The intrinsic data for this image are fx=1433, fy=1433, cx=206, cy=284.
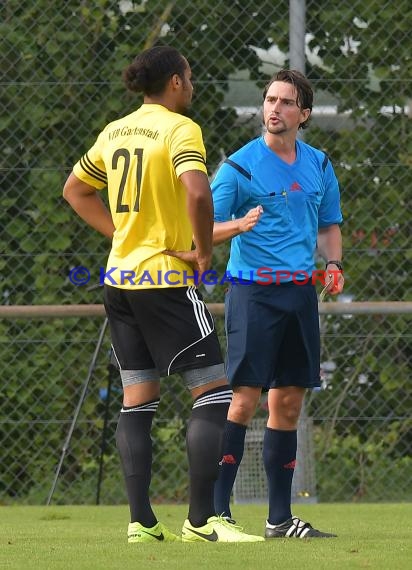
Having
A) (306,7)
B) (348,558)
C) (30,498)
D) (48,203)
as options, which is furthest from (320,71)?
(348,558)

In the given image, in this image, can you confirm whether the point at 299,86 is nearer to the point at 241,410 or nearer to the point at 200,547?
the point at 241,410

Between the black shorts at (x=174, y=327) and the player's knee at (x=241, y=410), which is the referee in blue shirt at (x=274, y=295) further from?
the black shorts at (x=174, y=327)

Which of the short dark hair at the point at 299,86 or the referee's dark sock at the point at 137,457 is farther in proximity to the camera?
the short dark hair at the point at 299,86

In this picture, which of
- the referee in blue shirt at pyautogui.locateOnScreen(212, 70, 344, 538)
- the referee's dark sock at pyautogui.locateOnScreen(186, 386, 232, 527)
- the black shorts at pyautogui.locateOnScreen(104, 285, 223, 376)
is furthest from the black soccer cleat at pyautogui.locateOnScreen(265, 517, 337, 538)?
the black shorts at pyautogui.locateOnScreen(104, 285, 223, 376)

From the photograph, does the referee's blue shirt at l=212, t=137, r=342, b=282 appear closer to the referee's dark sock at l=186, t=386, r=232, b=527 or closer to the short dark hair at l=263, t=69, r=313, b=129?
the short dark hair at l=263, t=69, r=313, b=129

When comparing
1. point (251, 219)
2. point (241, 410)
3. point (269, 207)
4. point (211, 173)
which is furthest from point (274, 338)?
point (211, 173)

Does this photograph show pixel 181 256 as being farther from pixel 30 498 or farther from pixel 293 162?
pixel 30 498

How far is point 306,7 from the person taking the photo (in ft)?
26.5

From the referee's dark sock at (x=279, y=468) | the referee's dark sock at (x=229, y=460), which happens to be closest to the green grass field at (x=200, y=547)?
the referee's dark sock at (x=279, y=468)

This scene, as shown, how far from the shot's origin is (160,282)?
15.6 feet

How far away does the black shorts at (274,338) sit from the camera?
5.30 metres

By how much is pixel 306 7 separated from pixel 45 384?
8.45 ft

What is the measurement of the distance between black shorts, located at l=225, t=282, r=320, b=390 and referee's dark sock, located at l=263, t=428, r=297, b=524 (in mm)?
205

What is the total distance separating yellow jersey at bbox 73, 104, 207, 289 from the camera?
15.4 ft
